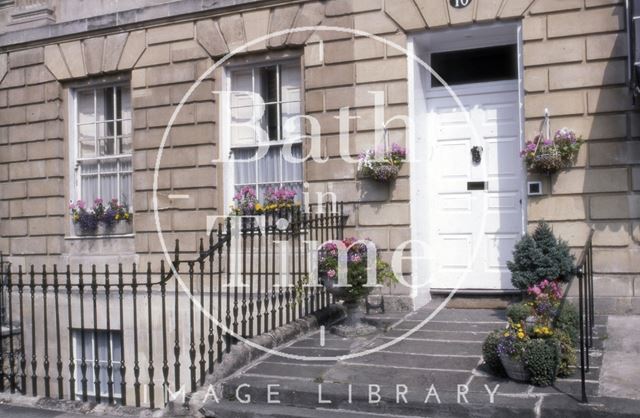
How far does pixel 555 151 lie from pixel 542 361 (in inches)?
128

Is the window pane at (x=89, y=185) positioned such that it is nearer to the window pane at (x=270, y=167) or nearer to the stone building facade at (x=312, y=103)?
the stone building facade at (x=312, y=103)

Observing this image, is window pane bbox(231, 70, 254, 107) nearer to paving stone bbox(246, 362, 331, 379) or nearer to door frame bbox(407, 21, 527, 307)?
door frame bbox(407, 21, 527, 307)

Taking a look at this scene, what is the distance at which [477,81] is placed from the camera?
9664mm

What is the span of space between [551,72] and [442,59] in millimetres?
1627

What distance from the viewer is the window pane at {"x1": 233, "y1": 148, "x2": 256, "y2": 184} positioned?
425 inches

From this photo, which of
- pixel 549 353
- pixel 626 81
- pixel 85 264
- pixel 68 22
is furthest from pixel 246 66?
pixel 549 353

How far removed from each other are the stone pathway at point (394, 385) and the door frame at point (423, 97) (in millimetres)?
1791

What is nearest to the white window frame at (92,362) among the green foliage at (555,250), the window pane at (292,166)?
the window pane at (292,166)

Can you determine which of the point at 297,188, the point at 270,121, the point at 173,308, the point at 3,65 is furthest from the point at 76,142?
the point at 297,188

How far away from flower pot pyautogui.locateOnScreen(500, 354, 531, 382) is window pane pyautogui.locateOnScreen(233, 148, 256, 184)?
5.46 m

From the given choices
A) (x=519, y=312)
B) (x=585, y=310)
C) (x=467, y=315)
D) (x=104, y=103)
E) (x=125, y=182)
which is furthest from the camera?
(x=104, y=103)

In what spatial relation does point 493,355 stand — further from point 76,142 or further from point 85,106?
point 85,106

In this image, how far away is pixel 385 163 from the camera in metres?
9.44

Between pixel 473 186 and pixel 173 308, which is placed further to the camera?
pixel 173 308
